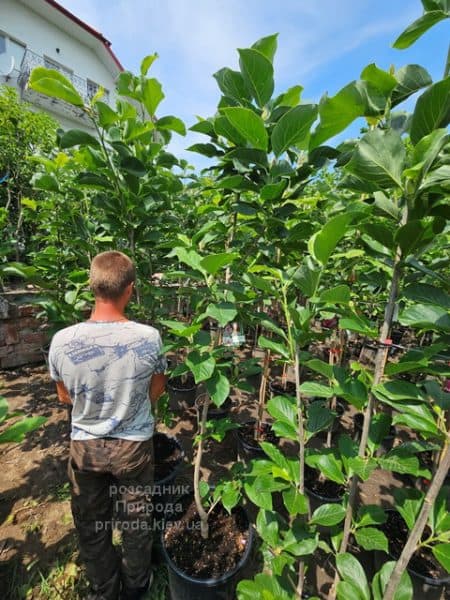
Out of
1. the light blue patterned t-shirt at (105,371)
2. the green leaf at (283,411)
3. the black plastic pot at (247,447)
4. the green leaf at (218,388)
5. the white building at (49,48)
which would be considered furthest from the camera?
the white building at (49,48)

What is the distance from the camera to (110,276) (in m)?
1.37

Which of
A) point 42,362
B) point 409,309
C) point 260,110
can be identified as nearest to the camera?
point 409,309

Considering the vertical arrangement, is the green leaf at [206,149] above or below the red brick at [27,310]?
above

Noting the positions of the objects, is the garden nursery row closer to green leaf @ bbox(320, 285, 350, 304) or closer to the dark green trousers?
green leaf @ bbox(320, 285, 350, 304)

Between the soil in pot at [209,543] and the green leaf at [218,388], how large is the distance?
1.02 m

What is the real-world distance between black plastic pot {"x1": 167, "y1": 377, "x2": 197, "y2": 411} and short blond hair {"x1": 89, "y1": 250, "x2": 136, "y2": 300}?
2.10 m

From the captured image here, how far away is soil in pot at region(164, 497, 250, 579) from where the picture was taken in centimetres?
146

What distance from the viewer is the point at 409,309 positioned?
2.72 feet

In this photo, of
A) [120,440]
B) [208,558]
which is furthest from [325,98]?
[208,558]

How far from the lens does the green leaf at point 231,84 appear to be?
1229 mm

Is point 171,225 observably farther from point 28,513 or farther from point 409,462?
point 28,513

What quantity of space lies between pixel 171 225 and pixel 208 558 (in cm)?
200

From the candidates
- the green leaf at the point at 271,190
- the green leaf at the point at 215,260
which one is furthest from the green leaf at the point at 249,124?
the green leaf at the point at 215,260

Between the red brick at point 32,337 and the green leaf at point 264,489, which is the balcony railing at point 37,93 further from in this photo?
the green leaf at point 264,489
